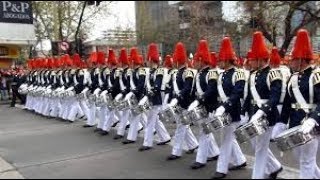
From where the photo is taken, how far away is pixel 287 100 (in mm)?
7777

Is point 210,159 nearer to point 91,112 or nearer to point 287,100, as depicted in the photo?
point 287,100

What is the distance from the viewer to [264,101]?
786 cm

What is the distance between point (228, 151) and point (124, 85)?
17.0 ft

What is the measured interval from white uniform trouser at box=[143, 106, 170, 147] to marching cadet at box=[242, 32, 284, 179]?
342 centimetres

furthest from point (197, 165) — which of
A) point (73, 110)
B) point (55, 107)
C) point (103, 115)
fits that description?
point (55, 107)

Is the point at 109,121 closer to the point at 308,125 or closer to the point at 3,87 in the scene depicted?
the point at 308,125

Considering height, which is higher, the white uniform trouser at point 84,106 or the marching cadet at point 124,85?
the marching cadet at point 124,85

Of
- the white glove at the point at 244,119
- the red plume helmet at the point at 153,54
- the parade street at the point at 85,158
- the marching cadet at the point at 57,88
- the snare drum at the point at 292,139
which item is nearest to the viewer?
the snare drum at the point at 292,139

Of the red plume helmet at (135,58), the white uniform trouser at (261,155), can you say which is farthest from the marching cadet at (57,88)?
the white uniform trouser at (261,155)

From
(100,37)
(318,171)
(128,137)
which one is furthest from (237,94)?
(100,37)

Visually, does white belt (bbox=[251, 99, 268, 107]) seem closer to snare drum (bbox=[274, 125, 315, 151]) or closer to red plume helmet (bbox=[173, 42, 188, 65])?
snare drum (bbox=[274, 125, 315, 151])

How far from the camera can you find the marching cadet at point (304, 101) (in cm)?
721

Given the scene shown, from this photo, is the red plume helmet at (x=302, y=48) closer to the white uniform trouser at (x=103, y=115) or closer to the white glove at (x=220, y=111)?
the white glove at (x=220, y=111)

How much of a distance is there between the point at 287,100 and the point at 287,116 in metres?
0.22
